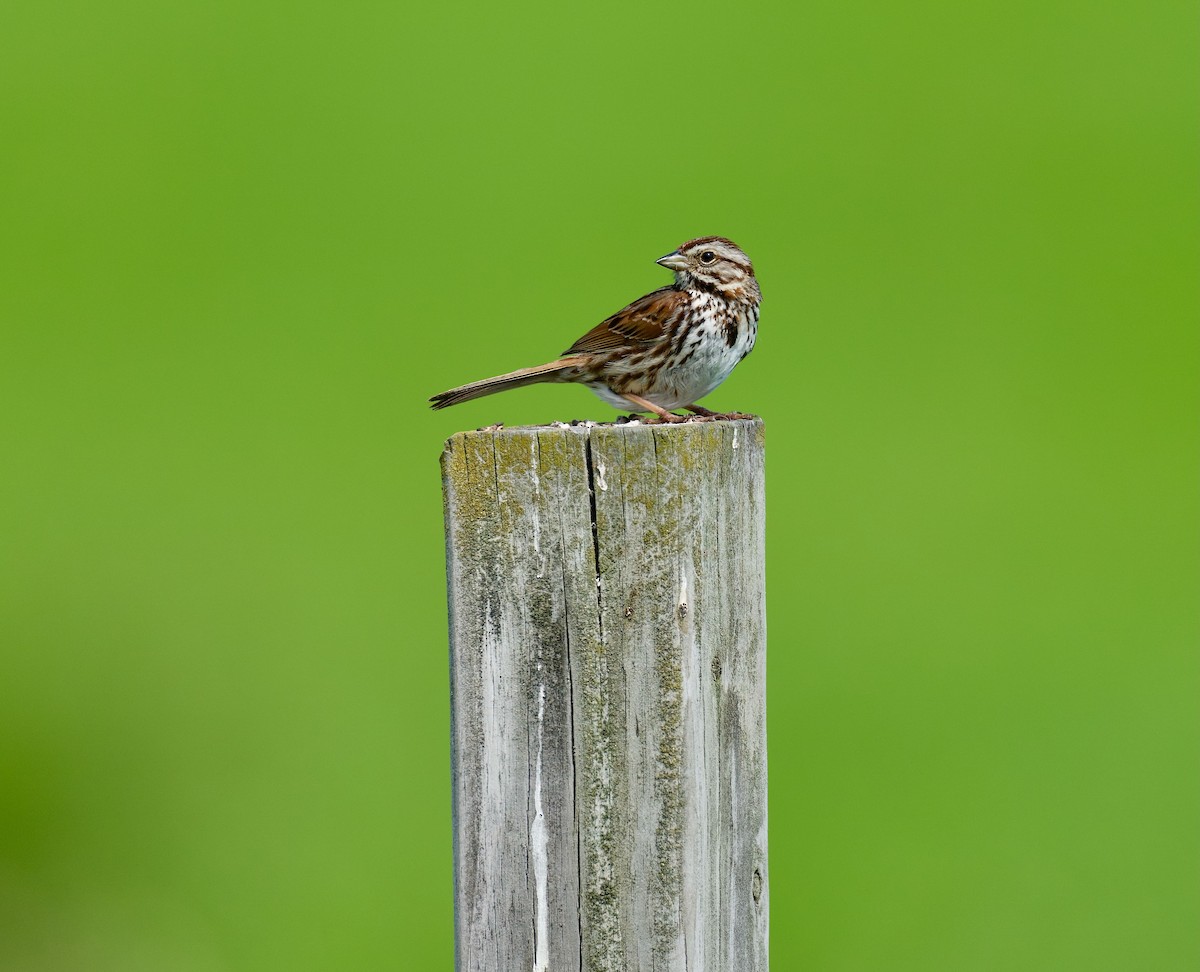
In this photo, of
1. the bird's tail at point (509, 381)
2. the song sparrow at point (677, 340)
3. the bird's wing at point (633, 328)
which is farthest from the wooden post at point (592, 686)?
the bird's wing at point (633, 328)

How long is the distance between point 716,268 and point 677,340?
0.41m

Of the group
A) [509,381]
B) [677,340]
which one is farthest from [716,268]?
[509,381]

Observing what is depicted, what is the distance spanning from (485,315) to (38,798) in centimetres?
459

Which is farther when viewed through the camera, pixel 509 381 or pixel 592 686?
pixel 509 381

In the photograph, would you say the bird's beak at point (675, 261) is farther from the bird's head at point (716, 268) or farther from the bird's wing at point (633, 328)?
the bird's wing at point (633, 328)

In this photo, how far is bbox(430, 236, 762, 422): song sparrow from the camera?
213 inches

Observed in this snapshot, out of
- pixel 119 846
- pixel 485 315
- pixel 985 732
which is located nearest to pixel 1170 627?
pixel 985 732

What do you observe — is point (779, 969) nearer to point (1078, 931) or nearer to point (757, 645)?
point (1078, 931)

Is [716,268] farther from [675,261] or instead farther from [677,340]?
[677,340]

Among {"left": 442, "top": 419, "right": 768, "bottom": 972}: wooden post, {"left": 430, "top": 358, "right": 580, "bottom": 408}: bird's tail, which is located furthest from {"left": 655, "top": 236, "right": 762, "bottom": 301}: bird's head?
{"left": 442, "top": 419, "right": 768, "bottom": 972}: wooden post

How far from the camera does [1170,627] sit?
936 cm

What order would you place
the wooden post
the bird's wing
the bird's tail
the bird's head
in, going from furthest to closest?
the bird's head < the bird's wing < the bird's tail < the wooden post

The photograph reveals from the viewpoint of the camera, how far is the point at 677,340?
214 inches

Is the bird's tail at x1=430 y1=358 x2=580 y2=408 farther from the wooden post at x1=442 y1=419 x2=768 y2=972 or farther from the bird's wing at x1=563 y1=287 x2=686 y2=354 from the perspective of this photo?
the wooden post at x1=442 y1=419 x2=768 y2=972
